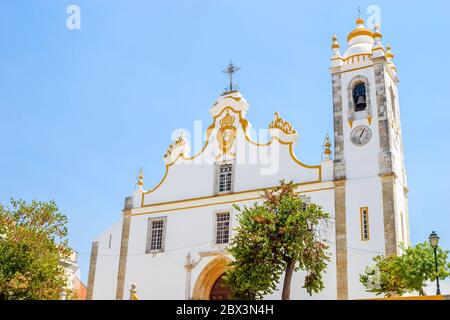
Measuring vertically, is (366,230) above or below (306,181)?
below

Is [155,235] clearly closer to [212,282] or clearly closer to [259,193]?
[212,282]

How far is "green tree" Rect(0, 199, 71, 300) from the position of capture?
62.7 feet

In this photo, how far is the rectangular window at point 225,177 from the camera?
2581cm

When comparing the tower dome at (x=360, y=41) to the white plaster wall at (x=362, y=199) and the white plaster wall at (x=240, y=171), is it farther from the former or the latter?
the white plaster wall at (x=240, y=171)

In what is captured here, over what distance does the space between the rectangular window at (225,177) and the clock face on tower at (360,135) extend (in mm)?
5724

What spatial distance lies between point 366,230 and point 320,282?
2.93 meters

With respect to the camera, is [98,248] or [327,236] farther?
[98,248]

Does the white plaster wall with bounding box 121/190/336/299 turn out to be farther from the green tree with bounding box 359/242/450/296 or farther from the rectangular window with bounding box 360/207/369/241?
the green tree with bounding box 359/242/450/296

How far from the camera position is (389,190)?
21.9 metres

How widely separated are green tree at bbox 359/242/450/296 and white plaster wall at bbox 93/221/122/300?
42.4 ft

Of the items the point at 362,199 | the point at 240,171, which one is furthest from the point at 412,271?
the point at 240,171

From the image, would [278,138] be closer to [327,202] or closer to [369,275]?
[327,202]

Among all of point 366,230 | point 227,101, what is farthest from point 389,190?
point 227,101

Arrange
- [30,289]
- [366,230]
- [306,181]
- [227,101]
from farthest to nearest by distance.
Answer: [227,101]
[306,181]
[366,230]
[30,289]
